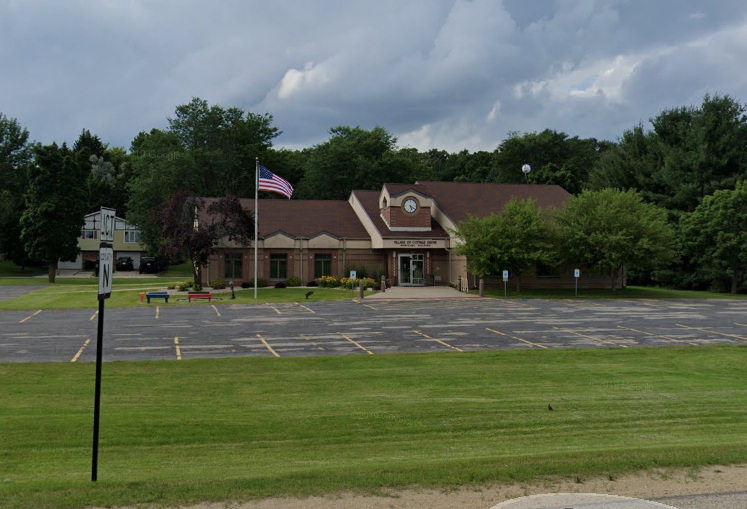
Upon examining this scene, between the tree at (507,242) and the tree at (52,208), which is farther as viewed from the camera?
the tree at (52,208)

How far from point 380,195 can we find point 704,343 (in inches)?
1600

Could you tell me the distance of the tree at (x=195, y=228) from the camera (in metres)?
47.7

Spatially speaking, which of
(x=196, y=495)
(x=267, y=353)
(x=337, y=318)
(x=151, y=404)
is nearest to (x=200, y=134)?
(x=337, y=318)

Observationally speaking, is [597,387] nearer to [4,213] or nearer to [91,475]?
[91,475]

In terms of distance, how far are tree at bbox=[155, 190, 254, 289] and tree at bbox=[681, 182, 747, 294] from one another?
3943 centimetres

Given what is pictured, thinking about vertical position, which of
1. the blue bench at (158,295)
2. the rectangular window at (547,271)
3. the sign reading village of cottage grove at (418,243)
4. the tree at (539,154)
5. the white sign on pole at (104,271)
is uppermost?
the tree at (539,154)

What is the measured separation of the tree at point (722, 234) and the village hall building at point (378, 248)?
956 cm

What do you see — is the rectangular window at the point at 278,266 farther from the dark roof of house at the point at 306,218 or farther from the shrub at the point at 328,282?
the shrub at the point at 328,282

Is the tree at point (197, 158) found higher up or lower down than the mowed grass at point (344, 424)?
higher up

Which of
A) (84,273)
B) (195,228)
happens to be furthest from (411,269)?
(84,273)

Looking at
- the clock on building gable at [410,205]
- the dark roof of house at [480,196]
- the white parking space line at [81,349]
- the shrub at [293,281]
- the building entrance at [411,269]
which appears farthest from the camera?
the dark roof of house at [480,196]

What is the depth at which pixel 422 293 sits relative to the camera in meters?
47.7

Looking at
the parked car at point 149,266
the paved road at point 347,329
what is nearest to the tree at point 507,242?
the paved road at point 347,329

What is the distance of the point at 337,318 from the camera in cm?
3022
